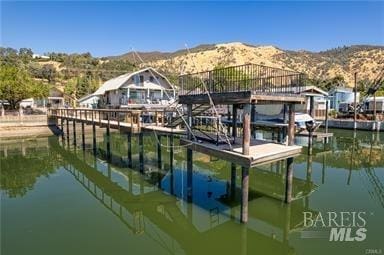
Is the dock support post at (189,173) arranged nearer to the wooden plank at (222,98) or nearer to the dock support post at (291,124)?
the wooden plank at (222,98)

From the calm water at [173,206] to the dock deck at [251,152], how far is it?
2.28 m

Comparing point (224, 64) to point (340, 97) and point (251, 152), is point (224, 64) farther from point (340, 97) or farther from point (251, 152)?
point (251, 152)

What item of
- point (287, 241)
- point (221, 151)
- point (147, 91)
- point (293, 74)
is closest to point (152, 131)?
point (221, 151)

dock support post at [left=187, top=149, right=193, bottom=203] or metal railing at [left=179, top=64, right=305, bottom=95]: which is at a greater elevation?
metal railing at [left=179, top=64, right=305, bottom=95]

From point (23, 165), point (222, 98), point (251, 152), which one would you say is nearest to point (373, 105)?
point (251, 152)

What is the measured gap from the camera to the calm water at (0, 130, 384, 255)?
30.3 ft

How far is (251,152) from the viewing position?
10539mm

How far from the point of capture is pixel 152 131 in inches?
645

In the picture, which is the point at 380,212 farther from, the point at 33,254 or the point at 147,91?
the point at 147,91

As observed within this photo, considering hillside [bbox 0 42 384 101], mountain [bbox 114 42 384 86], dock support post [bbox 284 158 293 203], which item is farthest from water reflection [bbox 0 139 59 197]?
mountain [bbox 114 42 384 86]

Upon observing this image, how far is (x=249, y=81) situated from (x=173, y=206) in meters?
5.95

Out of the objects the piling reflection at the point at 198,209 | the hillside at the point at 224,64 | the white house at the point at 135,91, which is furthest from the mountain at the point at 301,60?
the piling reflection at the point at 198,209

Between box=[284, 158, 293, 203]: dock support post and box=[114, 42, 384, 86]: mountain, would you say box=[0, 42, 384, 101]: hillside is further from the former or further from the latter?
box=[284, 158, 293, 203]: dock support post

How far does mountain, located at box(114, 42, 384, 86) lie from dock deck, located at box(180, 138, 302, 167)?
61369 millimetres
